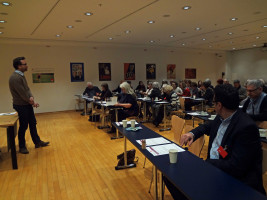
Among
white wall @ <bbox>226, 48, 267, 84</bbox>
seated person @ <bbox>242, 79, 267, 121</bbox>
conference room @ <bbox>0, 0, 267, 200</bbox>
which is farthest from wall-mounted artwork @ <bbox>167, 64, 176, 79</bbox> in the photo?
seated person @ <bbox>242, 79, 267, 121</bbox>

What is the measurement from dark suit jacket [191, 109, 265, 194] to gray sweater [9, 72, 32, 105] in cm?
363

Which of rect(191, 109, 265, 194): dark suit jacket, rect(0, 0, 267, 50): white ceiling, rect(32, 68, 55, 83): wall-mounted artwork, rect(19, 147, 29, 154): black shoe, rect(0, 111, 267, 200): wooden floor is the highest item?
rect(0, 0, 267, 50): white ceiling

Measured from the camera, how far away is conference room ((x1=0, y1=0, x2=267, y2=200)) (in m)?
1.60

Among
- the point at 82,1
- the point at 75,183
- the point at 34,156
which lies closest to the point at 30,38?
the point at 82,1

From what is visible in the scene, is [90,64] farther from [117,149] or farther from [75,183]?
[75,183]

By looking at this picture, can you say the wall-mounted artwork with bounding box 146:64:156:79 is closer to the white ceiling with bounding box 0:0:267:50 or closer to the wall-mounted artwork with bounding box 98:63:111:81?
the wall-mounted artwork with bounding box 98:63:111:81

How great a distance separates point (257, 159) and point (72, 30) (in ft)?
22.5

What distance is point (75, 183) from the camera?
301 centimetres

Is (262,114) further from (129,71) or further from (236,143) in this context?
(129,71)

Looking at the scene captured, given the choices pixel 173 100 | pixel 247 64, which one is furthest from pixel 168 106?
pixel 247 64

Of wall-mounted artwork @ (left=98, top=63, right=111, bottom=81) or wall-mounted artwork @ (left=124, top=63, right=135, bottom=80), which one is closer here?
wall-mounted artwork @ (left=98, top=63, right=111, bottom=81)

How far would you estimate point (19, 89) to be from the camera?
385cm

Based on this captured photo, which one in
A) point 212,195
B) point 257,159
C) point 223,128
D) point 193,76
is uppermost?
point 193,76

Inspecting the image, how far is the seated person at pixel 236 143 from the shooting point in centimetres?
146
